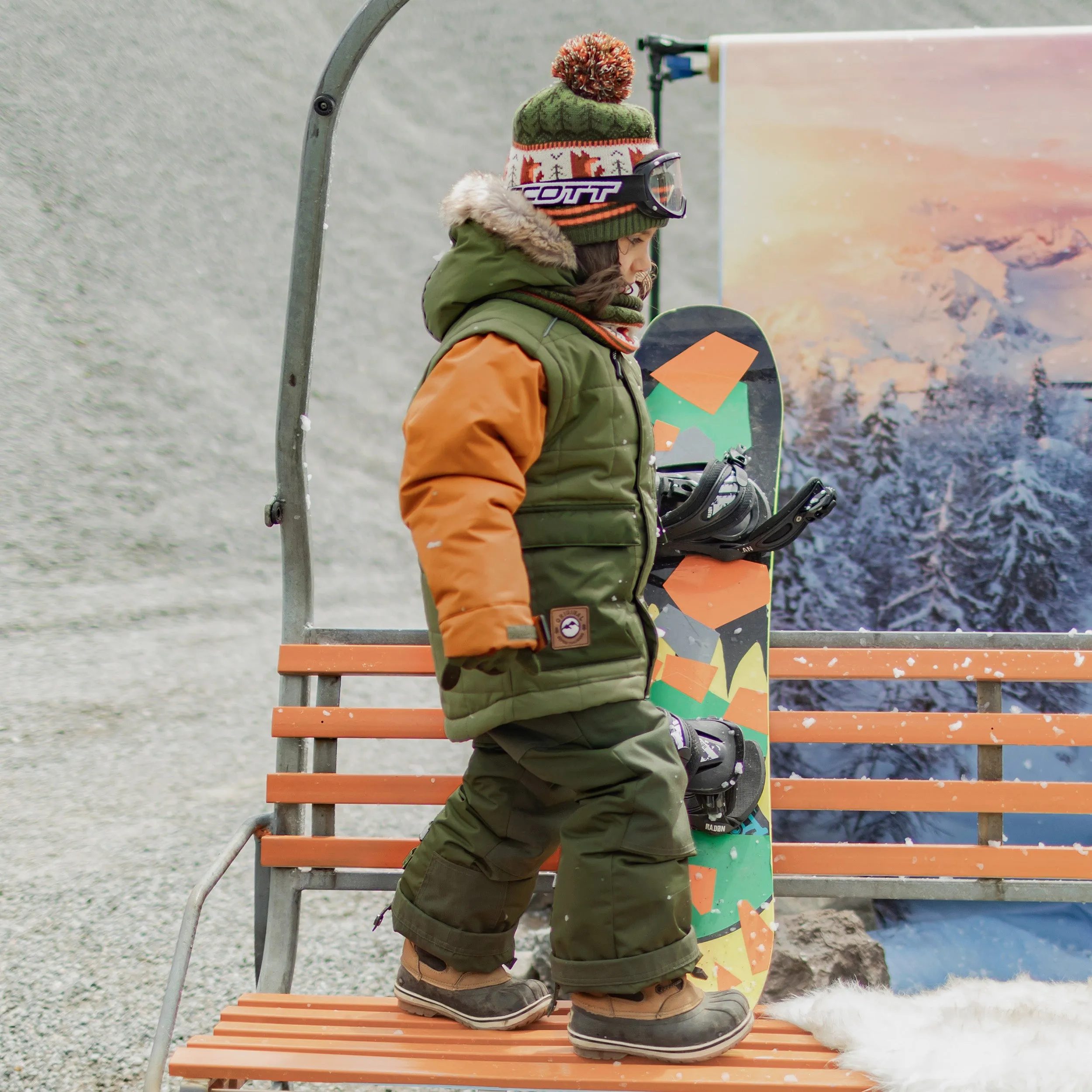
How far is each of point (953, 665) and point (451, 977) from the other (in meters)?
1.12

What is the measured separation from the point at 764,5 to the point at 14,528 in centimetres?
1180

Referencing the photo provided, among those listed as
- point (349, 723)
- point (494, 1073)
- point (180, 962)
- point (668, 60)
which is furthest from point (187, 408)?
point (494, 1073)

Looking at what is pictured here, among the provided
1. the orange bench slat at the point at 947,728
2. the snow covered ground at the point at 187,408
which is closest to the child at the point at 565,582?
the orange bench slat at the point at 947,728

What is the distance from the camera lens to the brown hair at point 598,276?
5.53 feet

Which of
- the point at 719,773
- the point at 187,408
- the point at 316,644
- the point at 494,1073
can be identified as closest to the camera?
the point at 494,1073

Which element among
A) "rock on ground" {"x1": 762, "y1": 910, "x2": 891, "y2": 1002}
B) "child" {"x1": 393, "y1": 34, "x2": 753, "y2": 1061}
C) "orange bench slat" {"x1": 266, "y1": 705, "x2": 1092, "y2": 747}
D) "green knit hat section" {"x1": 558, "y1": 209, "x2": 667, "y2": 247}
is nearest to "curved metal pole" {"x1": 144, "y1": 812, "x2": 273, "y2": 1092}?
"orange bench slat" {"x1": 266, "y1": 705, "x2": 1092, "y2": 747}

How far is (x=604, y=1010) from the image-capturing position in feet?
5.30

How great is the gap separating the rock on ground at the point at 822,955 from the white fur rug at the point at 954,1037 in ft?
3.10

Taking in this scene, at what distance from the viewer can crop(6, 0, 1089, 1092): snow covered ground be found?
3467 millimetres

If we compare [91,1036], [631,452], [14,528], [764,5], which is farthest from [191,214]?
[631,452]

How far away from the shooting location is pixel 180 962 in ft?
5.67

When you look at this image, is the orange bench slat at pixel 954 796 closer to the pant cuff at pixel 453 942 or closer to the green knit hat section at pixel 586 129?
the pant cuff at pixel 453 942

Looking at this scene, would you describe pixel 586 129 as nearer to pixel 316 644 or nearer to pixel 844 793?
pixel 316 644

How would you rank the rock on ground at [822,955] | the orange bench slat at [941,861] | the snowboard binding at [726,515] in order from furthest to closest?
1. the rock on ground at [822,955]
2. the snowboard binding at [726,515]
3. the orange bench slat at [941,861]
